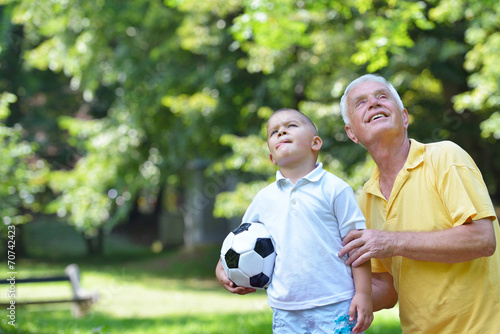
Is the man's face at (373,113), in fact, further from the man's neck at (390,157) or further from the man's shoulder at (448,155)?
the man's shoulder at (448,155)

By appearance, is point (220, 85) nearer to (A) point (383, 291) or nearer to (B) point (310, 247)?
(A) point (383, 291)

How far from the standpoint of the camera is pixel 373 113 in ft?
8.75

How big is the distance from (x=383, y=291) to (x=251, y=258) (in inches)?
28.4

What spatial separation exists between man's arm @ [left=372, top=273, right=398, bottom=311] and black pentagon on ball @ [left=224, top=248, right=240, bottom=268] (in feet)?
2.32

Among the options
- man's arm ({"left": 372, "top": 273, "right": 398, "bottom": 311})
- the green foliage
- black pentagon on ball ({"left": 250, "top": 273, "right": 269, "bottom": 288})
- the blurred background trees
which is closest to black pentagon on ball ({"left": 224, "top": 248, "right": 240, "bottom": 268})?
black pentagon on ball ({"left": 250, "top": 273, "right": 269, "bottom": 288})

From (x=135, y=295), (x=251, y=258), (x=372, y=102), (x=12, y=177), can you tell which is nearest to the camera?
(x=251, y=258)

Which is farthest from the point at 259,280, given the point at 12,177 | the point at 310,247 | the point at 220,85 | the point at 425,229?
the point at 220,85

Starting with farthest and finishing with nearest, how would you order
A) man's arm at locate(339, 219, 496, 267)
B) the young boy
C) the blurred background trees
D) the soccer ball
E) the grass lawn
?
the blurred background trees, the grass lawn, the soccer ball, the young boy, man's arm at locate(339, 219, 496, 267)

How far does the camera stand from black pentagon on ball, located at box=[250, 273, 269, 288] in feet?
8.52

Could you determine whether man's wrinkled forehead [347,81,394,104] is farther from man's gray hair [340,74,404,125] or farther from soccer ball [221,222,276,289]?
soccer ball [221,222,276,289]

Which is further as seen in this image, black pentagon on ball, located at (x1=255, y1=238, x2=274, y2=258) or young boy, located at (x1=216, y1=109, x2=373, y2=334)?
black pentagon on ball, located at (x1=255, y1=238, x2=274, y2=258)

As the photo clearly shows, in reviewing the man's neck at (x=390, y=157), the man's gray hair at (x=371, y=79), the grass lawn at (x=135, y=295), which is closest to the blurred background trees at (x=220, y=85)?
the grass lawn at (x=135, y=295)

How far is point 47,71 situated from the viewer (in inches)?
854

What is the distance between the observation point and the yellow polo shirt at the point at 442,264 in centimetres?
235
